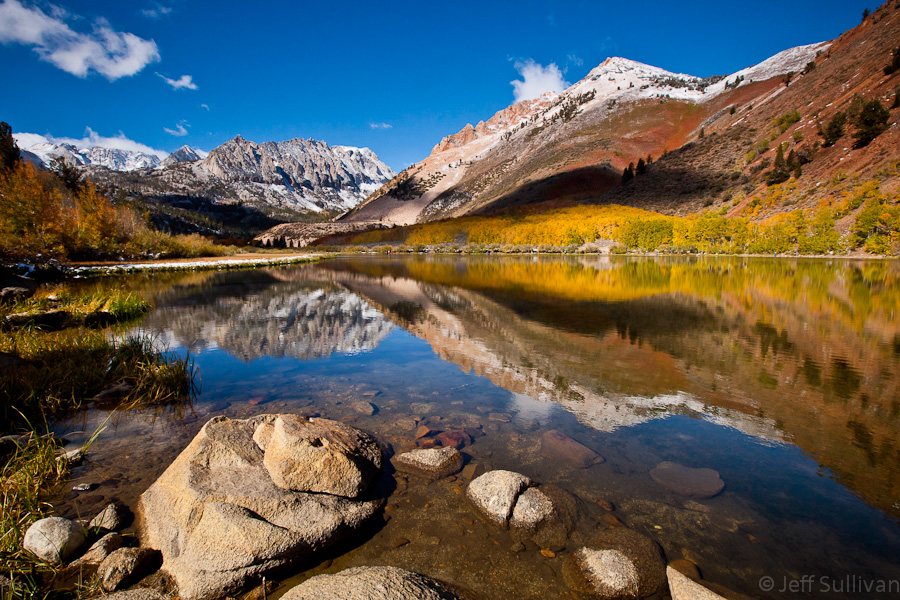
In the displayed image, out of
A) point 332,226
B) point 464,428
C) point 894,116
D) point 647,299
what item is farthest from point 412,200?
point 464,428

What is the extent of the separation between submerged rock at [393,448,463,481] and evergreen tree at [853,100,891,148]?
7195cm

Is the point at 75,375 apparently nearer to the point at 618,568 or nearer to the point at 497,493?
the point at 497,493

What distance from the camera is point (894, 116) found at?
49.1m

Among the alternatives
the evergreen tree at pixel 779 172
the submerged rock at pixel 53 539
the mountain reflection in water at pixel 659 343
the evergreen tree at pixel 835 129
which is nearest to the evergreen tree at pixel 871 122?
the evergreen tree at pixel 835 129

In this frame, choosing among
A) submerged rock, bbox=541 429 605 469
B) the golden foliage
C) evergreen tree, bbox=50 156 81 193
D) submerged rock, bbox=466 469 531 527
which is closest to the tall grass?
Answer: the golden foliage

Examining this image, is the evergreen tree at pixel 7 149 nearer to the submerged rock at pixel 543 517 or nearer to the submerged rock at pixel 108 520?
the submerged rock at pixel 108 520

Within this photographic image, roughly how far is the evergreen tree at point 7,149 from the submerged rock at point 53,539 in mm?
55908

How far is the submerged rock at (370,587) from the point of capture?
2572 mm

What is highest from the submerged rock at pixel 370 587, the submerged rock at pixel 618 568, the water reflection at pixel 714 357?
the submerged rock at pixel 370 587

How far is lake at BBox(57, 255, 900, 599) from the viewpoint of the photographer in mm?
3477

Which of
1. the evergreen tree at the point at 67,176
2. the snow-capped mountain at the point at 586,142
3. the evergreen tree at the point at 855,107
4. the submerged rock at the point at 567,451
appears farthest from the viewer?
the snow-capped mountain at the point at 586,142

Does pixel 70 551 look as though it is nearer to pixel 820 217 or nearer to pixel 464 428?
pixel 464 428

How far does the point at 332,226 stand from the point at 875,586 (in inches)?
6104

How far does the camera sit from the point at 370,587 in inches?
104
